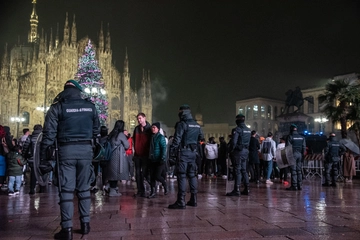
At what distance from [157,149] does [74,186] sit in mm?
3757

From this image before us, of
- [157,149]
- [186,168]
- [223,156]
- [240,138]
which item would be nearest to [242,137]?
[240,138]

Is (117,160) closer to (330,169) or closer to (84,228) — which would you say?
(84,228)

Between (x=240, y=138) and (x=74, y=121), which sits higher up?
(x=74, y=121)

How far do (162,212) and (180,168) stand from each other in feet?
3.08

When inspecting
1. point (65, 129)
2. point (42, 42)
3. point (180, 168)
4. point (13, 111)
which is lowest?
point (180, 168)

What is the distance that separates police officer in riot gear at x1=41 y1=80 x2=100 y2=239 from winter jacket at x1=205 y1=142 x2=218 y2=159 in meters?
12.1

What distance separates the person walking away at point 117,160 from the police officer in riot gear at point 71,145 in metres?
A: 3.98

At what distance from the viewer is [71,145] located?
188 inches

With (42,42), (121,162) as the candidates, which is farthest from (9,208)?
(42,42)

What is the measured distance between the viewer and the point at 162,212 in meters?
6.43

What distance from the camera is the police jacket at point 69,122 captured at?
15.5 ft

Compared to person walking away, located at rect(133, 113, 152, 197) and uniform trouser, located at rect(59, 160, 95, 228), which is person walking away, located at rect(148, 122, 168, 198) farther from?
uniform trouser, located at rect(59, 160, 95, 228)

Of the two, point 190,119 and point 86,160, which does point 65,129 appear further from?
point 190,119

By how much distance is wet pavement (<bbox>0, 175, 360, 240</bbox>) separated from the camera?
15.4 feet
